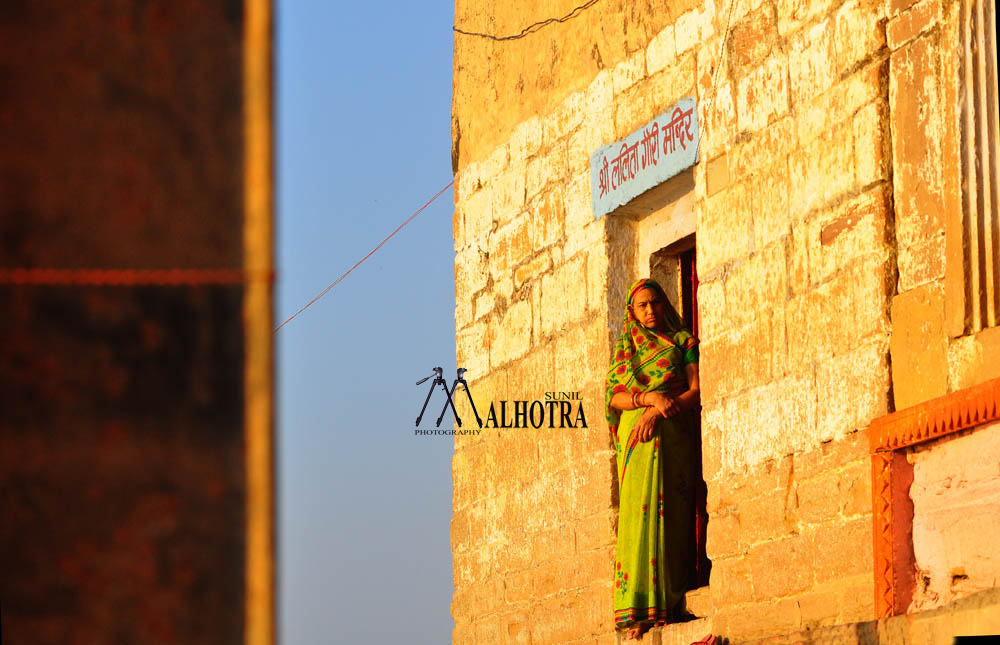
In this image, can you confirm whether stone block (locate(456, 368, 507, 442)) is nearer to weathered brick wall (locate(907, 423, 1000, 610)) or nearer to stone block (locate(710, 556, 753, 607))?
stone block (locate(710, 556, 753, 607))

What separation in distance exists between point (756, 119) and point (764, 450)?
124 cm

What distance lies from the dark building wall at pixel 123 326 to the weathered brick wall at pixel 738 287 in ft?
10.8

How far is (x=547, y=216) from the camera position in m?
7.33

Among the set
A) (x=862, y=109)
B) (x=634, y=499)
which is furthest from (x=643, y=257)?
(x=862, y=109)

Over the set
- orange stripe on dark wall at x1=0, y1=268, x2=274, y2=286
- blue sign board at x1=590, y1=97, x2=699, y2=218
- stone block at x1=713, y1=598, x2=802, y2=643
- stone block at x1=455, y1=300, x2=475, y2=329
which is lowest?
stone block at x1=713, y1=598, x2=802, y2=643

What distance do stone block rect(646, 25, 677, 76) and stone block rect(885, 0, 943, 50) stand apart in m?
1.48

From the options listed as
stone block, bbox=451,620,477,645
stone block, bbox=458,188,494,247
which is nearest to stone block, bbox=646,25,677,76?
stone block, bbox=458,188,494,247

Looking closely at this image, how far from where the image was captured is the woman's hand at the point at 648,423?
6.14m

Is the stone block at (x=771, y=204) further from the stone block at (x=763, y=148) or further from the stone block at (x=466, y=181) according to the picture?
the stone block at (x=466, y=181)

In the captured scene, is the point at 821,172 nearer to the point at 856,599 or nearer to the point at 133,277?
the point at 856,599

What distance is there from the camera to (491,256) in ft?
25.8

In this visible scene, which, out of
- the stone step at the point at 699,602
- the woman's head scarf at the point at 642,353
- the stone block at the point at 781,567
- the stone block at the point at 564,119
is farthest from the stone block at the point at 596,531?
the stone block at the point at 564,119

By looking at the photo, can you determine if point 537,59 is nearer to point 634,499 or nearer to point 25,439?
point 634,499

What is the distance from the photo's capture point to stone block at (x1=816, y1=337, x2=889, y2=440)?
477cm
